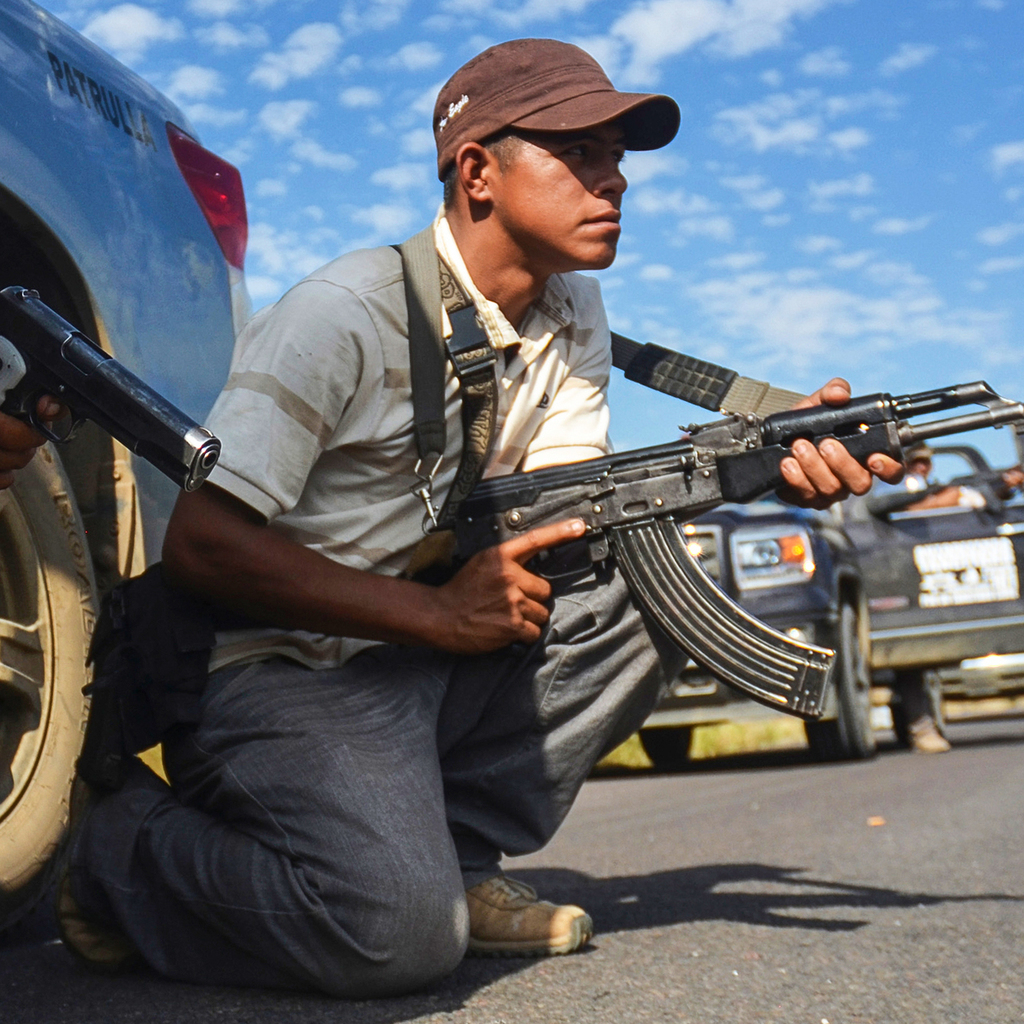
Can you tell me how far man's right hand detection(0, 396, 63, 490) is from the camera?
5.95ft

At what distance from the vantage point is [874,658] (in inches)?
306

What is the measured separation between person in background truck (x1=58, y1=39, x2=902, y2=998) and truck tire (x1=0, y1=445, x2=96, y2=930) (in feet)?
0.42

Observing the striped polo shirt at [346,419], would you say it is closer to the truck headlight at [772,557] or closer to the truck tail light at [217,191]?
the truck tail light at [217,191]

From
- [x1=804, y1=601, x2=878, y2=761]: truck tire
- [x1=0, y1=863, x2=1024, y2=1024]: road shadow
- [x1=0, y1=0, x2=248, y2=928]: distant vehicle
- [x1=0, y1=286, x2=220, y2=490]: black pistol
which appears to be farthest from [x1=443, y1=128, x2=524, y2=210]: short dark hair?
[x1=804, y1=601, x2=878, y2=761]: truck tire

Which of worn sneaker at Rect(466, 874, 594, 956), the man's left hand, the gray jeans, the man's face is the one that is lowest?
worn sneaker at Rect(466, 874, 594, 956)

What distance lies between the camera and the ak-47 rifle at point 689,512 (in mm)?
2781

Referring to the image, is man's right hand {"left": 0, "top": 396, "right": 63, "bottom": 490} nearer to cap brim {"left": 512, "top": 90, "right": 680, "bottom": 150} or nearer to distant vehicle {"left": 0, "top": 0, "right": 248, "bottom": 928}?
distant vehicle {"left": 0, "top": 0, "right": 248, "bottom": 928}

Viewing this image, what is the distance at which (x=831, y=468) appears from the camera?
2.75 m

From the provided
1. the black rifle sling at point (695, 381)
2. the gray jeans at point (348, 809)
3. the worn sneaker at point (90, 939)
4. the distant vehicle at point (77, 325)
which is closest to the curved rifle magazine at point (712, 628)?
the gray jeans at point (348, 809)

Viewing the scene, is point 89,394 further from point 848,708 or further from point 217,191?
point 848,708

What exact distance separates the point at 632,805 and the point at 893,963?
3.30 meters

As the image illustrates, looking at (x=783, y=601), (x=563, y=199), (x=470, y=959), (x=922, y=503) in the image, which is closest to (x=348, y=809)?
(x=470, y=959)

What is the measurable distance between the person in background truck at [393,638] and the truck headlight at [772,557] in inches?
153

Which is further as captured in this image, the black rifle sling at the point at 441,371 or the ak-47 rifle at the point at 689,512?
the ak-47 rifle at the point at 689,512
